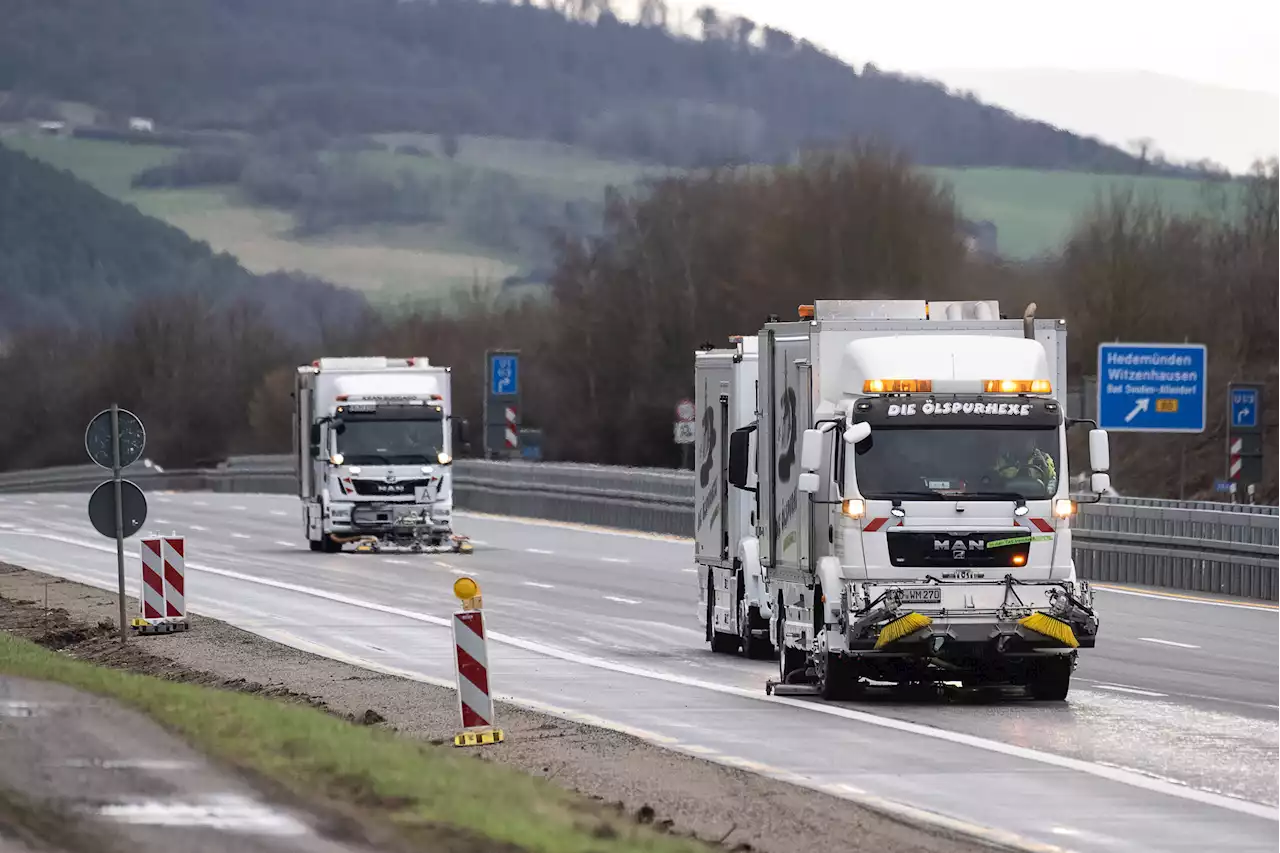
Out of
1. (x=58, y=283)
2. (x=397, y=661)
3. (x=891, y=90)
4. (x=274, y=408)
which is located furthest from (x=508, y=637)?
(x=58, y=283)

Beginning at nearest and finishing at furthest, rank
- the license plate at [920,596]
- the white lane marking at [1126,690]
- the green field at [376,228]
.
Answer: the license plate at [920,596] → the white lane marking at [1126,690] → the green field at [376,228]

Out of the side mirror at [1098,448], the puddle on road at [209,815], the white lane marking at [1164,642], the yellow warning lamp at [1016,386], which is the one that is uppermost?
the yellow warning lamp at [1016,386]

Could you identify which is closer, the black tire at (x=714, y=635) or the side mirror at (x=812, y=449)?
the side mirror at (x=812, y=449)

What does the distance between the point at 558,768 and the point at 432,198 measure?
16479 centimetres

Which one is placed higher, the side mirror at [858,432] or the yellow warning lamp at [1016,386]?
the yellow warning lamp at [1016,386]

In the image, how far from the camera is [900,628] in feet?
59.4

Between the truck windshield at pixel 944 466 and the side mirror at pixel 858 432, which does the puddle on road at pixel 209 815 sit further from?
the truck windshield at pixel 944 466

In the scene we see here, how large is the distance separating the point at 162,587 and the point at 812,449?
10841 mm

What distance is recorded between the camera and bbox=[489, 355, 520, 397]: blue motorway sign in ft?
223

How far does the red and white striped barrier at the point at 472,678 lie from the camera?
51.1 ft

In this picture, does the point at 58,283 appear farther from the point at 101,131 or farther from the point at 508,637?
the point at 508,637

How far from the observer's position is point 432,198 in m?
178

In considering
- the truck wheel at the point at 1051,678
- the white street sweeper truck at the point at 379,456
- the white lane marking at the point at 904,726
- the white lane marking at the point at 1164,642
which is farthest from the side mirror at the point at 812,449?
the white street sweeper truck at the point at 379,456

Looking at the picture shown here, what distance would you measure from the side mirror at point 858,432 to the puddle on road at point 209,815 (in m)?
7.31
